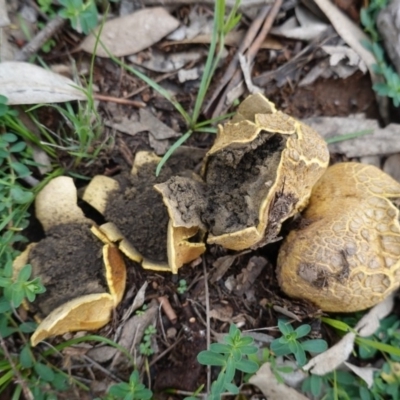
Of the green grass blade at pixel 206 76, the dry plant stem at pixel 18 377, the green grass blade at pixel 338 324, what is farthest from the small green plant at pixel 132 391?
the green grass blade at pixel 206 76

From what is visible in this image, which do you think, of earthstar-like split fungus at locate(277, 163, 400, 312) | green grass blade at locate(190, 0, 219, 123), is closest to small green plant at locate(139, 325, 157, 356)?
earthstar-like split fungus at locate(277, 163, 400, 312)

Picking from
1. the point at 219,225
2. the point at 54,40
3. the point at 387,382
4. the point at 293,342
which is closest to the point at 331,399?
the point at 387,382

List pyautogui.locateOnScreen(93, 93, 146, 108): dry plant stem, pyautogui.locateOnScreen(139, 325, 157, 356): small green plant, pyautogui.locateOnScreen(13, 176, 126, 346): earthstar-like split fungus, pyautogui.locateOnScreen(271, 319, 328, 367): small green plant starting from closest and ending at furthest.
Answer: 1. pyautogui.locateOnScreen(271, 319, 328, 367): small green plant
2. pyautogui.locateOnScreen(13, 176, 126, 346): earthstar-like split fungus
3. pyautogui.locateOnScreen(139, 325, 157, 356): small green plant
4. pyautogui.locateOnScreen(93, 93, 146, 108): dry plant stem

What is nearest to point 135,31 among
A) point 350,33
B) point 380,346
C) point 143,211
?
point 143,211

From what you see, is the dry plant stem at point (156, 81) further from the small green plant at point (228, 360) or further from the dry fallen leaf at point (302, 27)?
the small green plant at point (228, 360)

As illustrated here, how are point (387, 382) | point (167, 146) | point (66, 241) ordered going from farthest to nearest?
point (167, 146) → point (387, 382) → point (66, 241)

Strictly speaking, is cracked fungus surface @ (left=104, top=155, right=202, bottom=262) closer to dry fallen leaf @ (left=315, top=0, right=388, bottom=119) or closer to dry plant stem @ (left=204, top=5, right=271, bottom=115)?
dry plant stem @ (left=204, top=5, right=271, bottom=115)

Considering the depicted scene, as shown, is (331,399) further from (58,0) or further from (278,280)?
(58,0)
